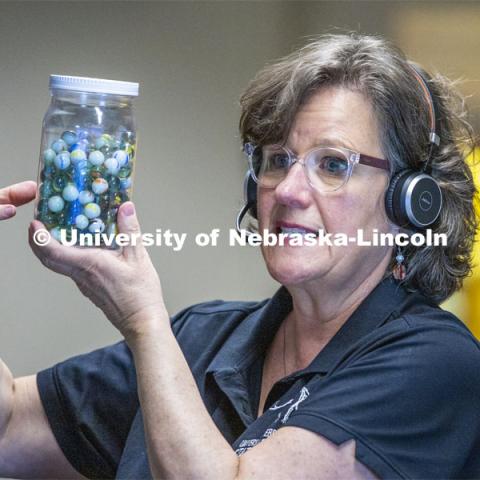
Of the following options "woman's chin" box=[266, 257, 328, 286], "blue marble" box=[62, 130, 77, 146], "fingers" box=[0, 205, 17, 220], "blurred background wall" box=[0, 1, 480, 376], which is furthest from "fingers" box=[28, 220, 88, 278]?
"blurred background wall" box=[0, 1, 480, 376]

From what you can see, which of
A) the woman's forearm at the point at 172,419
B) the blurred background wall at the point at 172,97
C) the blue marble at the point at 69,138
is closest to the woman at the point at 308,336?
the woman's forearm at the point at 172,419

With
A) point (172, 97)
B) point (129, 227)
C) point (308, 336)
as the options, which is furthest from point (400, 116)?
point (172, 97)

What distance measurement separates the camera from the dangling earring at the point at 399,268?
4.97 ft

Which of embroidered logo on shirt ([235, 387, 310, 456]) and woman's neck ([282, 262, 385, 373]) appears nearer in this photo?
embroidered logo on shirt ([235, 387, 310, 456])

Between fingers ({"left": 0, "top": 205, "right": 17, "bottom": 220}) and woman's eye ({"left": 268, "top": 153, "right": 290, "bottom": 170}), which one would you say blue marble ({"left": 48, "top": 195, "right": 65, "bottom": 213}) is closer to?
fingers ({"left": 0, "top": 205, "right": 17, "bottom": 220})

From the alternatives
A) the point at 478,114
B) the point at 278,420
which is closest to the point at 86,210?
the point at 278,420

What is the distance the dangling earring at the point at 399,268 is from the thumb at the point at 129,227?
462mm

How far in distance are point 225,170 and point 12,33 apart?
0.85 meters

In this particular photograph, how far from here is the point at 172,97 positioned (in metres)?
3.11

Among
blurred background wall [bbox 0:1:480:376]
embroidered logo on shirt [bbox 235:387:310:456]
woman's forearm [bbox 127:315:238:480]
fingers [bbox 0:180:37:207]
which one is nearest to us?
woman's forearm [bbox 127:315:238:480]

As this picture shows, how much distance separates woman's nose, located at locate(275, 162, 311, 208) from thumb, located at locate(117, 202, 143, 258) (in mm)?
261

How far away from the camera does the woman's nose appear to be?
142 centimetres

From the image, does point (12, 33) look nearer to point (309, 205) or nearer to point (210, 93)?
point (210, 93)

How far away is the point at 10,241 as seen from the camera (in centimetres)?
283
